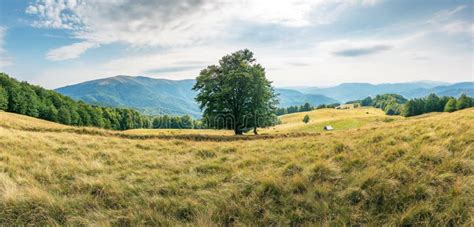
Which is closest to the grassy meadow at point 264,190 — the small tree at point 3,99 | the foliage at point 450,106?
the small tree at point 3,99

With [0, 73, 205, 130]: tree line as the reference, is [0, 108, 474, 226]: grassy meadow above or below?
below

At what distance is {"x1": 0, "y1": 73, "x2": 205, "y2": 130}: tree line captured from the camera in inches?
2394

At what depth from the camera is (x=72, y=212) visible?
4418 mm

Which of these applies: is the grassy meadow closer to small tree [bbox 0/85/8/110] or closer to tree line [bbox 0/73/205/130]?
small tree [bbox 0/85/8/110]

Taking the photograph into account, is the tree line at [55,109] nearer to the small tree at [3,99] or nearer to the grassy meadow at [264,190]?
the small tree at [3,99]

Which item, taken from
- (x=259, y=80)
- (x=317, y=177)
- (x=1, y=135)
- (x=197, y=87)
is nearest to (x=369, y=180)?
(x=317, y=177)

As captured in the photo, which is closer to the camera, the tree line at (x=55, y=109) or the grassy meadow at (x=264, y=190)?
the grassy meadow at (x=264, y=190)

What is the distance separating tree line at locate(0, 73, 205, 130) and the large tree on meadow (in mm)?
56133

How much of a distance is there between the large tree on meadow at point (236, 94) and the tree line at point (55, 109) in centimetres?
5613

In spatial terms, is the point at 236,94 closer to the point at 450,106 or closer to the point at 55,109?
the point at 55,109

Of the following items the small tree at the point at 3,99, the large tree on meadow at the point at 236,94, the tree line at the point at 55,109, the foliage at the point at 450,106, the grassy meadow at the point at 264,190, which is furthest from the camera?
the foliage at the point at 450,106

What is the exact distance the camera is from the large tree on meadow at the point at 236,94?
2966 centimetres

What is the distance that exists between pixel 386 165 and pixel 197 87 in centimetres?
2887

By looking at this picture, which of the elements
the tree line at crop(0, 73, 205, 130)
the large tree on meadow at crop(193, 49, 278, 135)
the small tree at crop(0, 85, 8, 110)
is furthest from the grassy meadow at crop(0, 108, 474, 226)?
the tree line at crop(0, 73, 205, 130)
